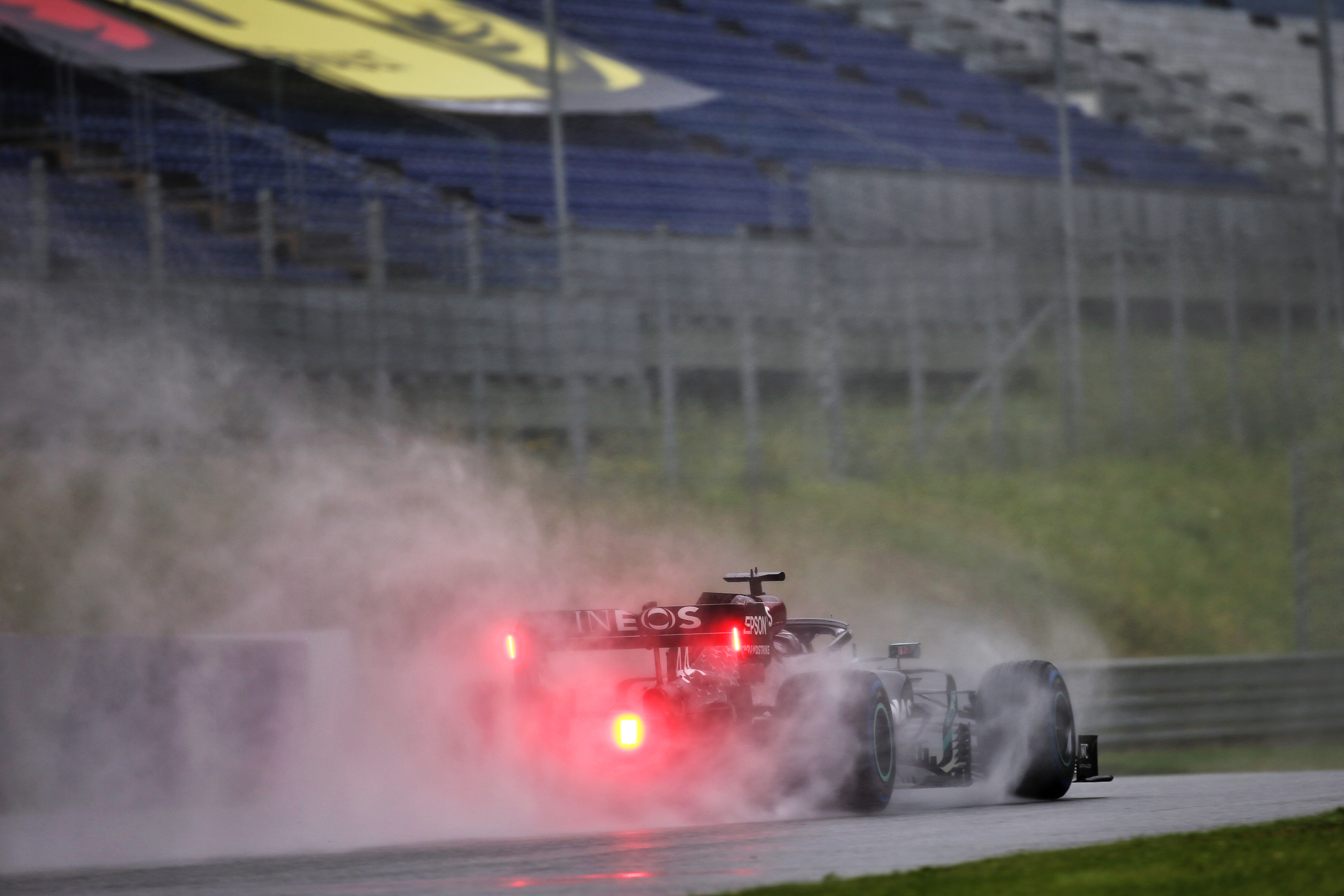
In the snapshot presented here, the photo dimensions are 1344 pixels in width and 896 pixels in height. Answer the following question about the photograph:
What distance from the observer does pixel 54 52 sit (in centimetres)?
2716

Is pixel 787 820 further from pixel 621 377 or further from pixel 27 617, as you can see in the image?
pixel 621 377

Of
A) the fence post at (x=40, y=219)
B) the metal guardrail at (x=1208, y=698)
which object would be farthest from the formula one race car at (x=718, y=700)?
the fence post at (x=40, y=219)

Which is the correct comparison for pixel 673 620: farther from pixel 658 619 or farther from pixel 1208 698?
pixel 1208 698

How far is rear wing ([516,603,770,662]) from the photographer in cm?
1003

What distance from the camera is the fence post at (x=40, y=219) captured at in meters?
16.6

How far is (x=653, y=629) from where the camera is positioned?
10.1 metres

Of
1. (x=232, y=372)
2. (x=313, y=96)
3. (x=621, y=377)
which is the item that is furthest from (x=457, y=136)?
(x=232, y=372)

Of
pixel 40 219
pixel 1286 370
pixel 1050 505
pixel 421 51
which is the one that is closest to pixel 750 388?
pixel 1050 505

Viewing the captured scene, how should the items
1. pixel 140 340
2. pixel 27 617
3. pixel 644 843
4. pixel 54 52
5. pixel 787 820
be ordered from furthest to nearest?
pixel 54 52
pixel 140 340
pixel 27 617
pixel 787 820
pixel 644 843

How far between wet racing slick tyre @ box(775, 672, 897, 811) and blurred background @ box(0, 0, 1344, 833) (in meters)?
5.35

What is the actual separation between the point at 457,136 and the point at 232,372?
1607 centimetres

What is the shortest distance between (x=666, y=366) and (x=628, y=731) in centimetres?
1112

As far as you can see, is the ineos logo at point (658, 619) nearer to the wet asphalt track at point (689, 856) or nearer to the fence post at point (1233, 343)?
the wet asphalt track at point (689, 856)

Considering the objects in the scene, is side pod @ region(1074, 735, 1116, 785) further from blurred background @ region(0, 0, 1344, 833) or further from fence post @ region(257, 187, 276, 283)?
fence post @ region(257, 187, 276, 283)
